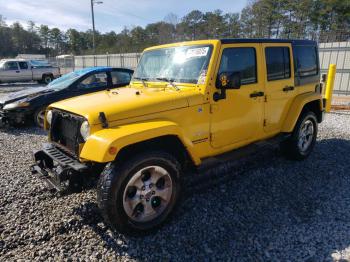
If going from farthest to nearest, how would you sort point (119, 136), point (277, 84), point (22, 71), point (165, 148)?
point (22, 71) → point (277, 84) → point (165, 148) → point (119, 136)

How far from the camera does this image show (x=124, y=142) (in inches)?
106

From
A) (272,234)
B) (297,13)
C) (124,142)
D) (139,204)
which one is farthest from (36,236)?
(297,13)

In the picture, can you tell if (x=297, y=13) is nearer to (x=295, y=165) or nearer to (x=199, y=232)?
(x=295, y=165)

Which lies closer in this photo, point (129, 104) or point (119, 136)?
point (119, 136)

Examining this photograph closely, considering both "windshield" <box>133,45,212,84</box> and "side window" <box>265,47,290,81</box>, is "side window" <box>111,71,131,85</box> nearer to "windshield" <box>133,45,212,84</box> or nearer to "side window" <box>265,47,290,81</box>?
"windshield" <box>133,45,212,84</box>

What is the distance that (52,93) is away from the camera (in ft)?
25.5

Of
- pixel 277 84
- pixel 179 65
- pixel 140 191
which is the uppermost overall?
pixel 179 65

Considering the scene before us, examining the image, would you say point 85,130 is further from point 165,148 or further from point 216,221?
point 216,221

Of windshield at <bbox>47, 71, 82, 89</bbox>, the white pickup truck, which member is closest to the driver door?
windshield at <bbox>47, 71, 82, 89</bbox>

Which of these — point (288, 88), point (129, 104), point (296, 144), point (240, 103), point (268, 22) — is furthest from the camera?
point (268, 22)

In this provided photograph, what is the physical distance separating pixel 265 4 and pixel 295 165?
27418 millimetres

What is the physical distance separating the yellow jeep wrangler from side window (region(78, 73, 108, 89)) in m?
3.84

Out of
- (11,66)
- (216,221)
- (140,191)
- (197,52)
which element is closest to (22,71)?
(11,66)

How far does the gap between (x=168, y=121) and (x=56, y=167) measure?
136 centimetres
